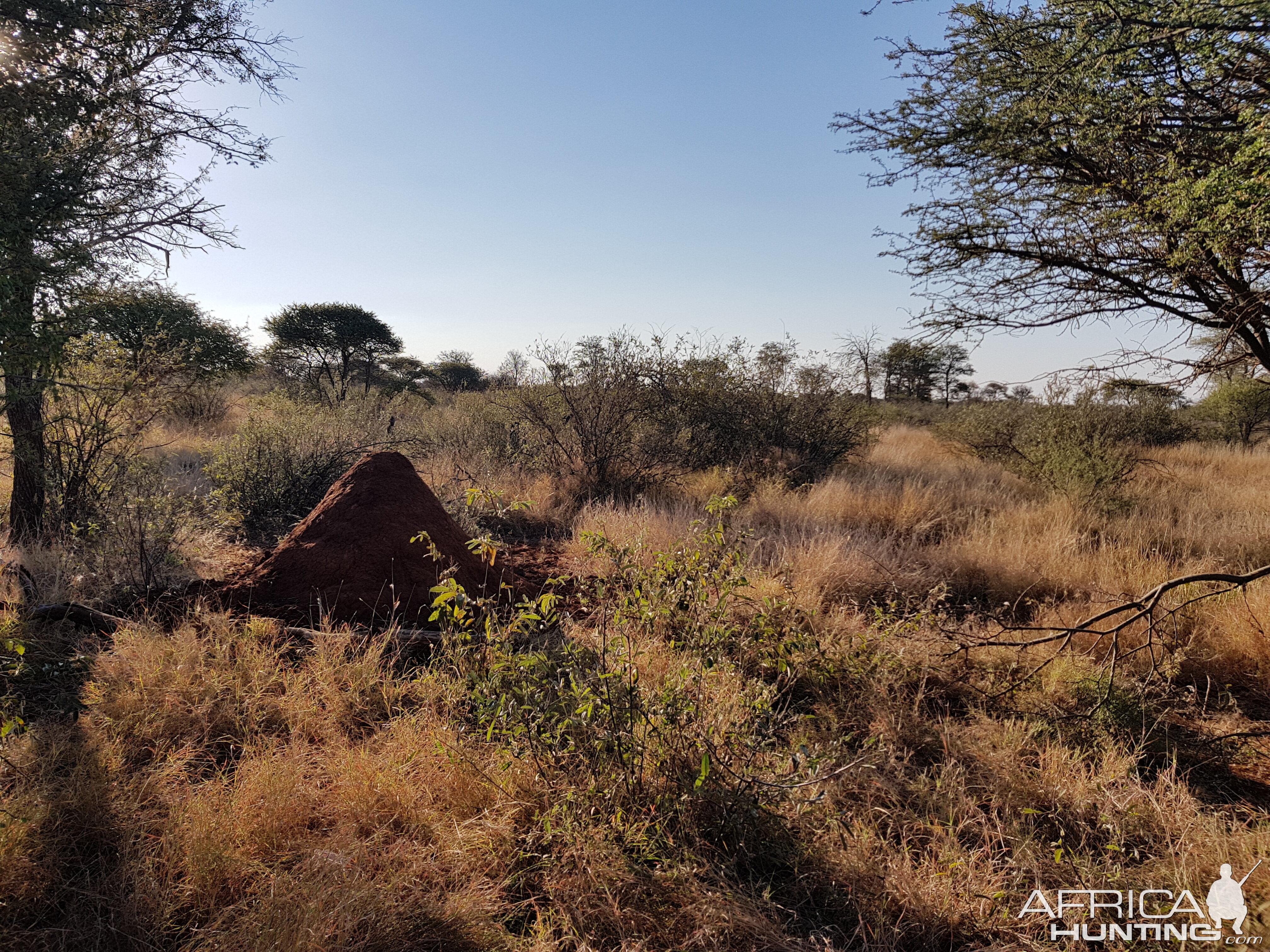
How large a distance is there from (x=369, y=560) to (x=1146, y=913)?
424cm

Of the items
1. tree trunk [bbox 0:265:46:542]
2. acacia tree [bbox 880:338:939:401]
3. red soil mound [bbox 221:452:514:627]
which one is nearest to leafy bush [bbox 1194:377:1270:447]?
acacia tree [bbox 880:338:939:401]

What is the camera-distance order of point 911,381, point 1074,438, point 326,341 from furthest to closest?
point 911,381, point 326,341, point 1074,438

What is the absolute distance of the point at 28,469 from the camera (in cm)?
539

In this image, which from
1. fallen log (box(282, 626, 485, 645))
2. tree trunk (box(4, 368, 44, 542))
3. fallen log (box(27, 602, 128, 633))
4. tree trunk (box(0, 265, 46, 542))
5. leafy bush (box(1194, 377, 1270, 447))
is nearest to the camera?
tree trunk (box(0, 265, 46, 542))

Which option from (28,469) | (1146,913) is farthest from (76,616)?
(1146,913)

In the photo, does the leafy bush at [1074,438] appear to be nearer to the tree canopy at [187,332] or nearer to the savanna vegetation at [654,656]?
the savanna vegetation at [654,656]

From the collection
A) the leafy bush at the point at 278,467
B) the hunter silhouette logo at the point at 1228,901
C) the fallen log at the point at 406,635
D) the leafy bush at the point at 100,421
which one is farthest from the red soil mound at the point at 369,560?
the hunter silhouette logo at the point at 1228,901

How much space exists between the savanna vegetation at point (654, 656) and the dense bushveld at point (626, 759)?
0.06 ft

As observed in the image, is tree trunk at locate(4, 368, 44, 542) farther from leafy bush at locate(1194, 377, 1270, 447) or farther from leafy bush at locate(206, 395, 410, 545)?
leafy bush at locate(1194, 377, 1270, 447)

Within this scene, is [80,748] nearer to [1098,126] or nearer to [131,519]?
[131,519]

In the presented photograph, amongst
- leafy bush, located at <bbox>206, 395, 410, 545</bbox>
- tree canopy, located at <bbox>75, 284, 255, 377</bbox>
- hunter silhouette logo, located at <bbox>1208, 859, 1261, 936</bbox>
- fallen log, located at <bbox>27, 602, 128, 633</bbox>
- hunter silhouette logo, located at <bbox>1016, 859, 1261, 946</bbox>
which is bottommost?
hunter silhouette logo, located at <bbox>1016, 859, 1261, 946</bbox>

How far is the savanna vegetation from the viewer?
81.0 inches

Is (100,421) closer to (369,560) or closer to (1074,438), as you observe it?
(369,560)

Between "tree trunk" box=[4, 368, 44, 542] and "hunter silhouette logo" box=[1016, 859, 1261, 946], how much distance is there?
22.7 feet
